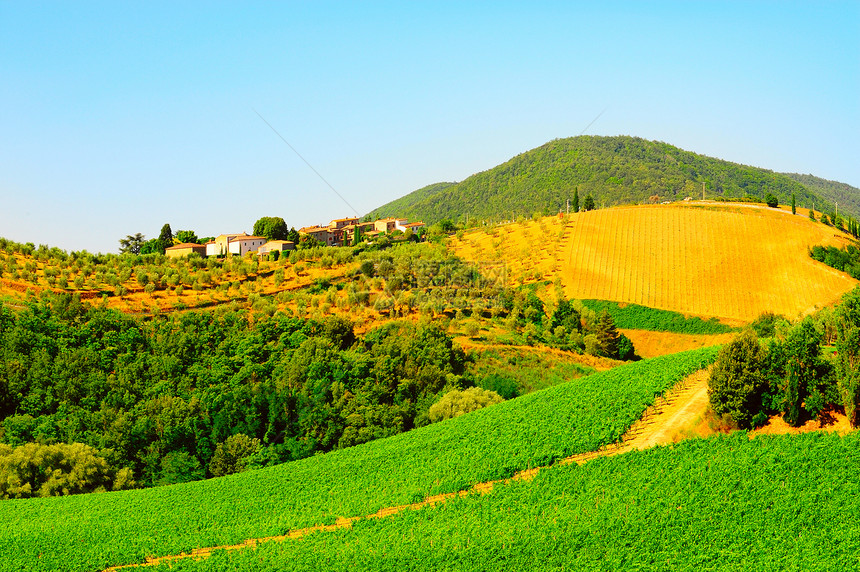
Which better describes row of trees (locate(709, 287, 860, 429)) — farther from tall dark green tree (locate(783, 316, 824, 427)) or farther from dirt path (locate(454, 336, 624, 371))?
dirt path (locate(454, 336, 624, 371))

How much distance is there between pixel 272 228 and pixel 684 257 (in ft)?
170

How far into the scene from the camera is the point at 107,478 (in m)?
32.8

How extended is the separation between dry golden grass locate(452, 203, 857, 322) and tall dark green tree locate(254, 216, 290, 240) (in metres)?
25.1

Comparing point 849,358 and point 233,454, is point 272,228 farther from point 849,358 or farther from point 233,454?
point 849,358

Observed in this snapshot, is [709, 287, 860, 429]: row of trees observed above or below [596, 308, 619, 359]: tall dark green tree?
above

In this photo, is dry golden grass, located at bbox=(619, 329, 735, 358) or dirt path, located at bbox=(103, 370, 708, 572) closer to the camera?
dirt path, located at bbox=(103, 370, 708, 572)

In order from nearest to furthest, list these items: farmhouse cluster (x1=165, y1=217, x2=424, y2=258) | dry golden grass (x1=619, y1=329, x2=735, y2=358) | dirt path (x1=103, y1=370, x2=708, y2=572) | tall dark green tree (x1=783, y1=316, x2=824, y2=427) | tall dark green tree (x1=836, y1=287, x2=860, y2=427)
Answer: tall dark green tree (x1=836, y1=287, x2=860, y2=427)
tall dark green tree (x1=783, y1=316, x2=824, y2=427)
dirt path (x1=103, y1=370, x2=708, y2=572)
dry golden grass (x1=619, y1=329, x2=735, y2=358)
farmhouse cluster (x1=165, y1=217, x2=424, y2=258)

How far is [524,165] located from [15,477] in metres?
179

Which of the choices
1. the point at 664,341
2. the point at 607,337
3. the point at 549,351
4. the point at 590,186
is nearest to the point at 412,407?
the point at 549,351

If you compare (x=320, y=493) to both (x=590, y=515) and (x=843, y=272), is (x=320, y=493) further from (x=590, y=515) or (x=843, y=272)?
(x=843, y=272)

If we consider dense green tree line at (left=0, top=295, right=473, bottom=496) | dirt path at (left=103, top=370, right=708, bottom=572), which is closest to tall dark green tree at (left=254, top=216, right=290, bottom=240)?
dense green tree line at (left=0, top=295, right=473, bottom=496)

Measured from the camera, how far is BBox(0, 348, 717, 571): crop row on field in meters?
23.8

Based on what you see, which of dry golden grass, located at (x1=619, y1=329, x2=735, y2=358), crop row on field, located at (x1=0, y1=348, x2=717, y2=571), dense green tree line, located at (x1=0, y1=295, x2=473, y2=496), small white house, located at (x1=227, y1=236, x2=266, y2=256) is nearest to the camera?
crop row on field, located at (x1=0, y1=348, x2=717, y2=571)

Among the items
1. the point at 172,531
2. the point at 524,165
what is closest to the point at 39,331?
the point at 172,531
